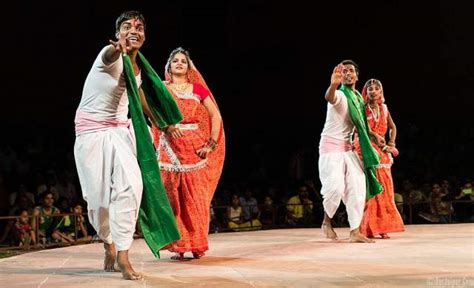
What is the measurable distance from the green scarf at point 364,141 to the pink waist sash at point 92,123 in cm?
299

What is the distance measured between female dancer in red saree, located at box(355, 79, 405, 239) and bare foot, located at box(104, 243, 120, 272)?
3.29m

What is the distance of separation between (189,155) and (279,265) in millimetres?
1112

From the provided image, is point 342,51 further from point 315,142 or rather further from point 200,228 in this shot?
point 200,228

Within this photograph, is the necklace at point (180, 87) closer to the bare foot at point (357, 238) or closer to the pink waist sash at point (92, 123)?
the pink waist sash at point (92, 123)

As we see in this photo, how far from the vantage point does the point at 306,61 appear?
13766 millimetres

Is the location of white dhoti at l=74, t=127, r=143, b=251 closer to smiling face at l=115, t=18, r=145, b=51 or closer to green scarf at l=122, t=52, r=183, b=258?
green scarf at l=122, t=52, r=183, b=258

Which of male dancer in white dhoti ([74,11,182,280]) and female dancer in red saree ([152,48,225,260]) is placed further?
female dancer in red saree ([152,48,225,260])

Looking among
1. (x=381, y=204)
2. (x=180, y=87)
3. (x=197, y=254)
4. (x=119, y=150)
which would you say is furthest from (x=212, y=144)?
(x=381, y=204)

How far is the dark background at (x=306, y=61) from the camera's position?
1291 centimetres

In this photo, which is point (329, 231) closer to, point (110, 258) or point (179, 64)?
point (179, 64)

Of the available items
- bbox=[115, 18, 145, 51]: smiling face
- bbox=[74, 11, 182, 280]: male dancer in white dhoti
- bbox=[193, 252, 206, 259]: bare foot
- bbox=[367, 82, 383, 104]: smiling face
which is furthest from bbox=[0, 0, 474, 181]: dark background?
bbox=[115, 18, 145, 51]: smiling face

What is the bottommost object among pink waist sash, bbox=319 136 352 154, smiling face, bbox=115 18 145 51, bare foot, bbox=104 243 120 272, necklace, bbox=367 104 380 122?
bare foot, bbox=104 243 120 272

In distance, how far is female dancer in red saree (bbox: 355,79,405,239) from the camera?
7.20 m

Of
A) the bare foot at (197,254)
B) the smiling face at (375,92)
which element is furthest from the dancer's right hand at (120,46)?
the smiling face at (375,92)
